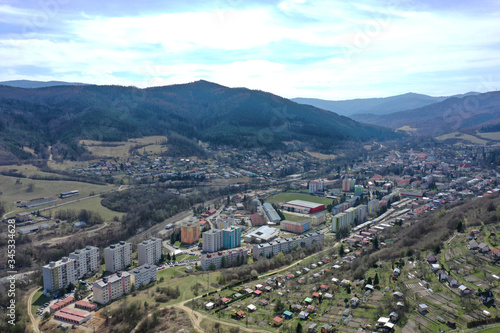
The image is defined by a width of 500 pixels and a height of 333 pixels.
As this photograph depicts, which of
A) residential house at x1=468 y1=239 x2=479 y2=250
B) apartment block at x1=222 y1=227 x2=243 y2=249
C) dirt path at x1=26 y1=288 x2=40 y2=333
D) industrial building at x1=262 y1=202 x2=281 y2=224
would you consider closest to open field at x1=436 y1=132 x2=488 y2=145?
industrial building at x1=262 y1=202 x2=281 y2=224

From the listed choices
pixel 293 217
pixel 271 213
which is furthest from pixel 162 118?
pixel 293 217

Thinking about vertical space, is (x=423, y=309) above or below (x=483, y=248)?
below

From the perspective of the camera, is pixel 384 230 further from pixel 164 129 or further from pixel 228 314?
pixel 164 129

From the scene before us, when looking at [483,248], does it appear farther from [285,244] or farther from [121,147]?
[121,147]

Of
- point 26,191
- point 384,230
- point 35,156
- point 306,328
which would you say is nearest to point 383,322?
point 306,328

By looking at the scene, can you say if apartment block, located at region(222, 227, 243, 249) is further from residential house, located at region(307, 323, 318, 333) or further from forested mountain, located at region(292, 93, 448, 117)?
forested mountain, located at region(292, 93, 448, 117)
